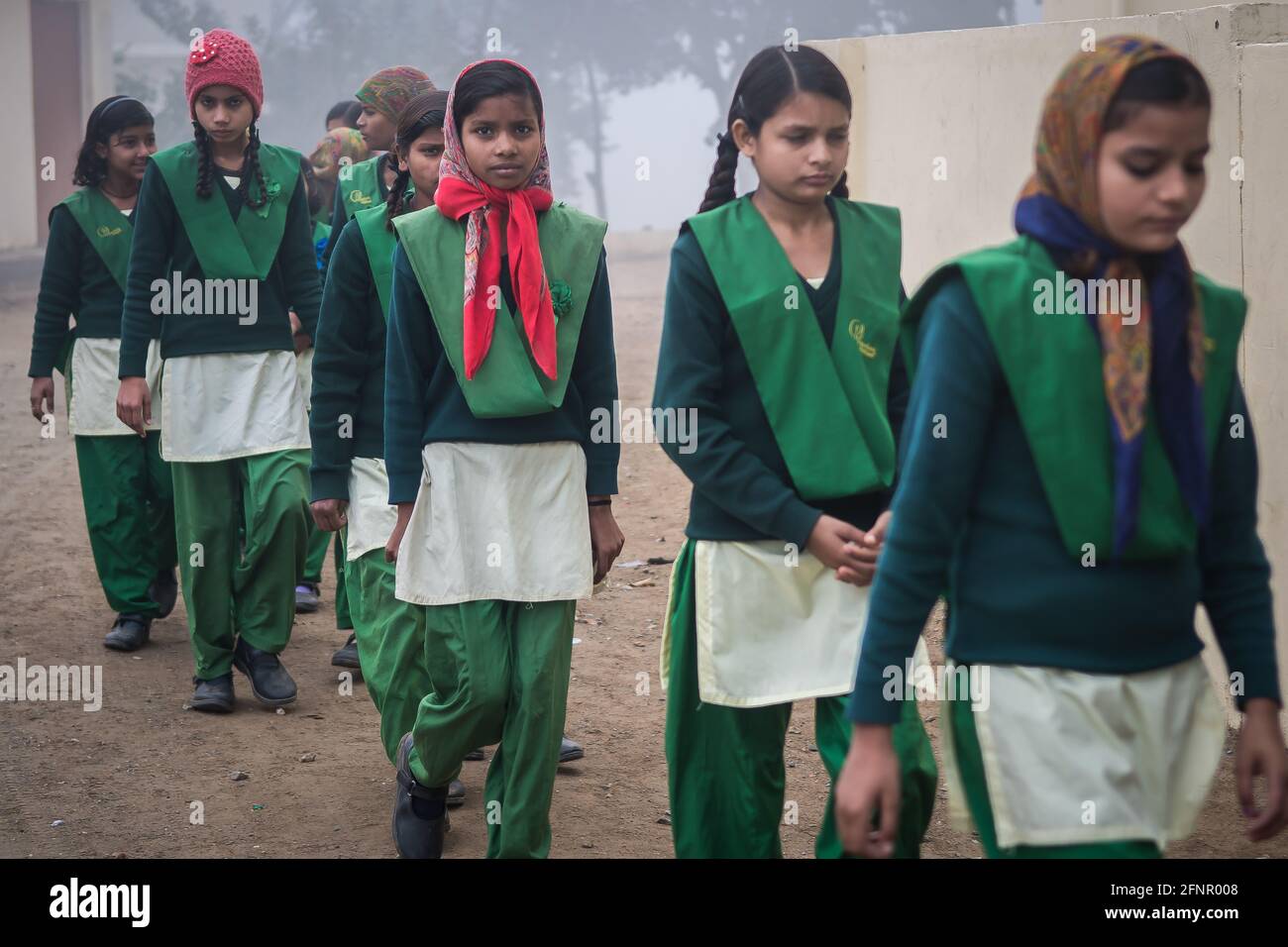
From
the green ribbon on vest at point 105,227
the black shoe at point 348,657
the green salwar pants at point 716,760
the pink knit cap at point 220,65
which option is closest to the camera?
the green salwar pants at point 716,760

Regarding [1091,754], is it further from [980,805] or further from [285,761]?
[285,761]

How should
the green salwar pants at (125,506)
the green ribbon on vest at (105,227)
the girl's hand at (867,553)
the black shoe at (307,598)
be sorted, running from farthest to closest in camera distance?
the black shoe at (307,598)
the green salwar pants at (125,506)
the green ribbon on vest at (105,227)
the girl's hand at (867,553)

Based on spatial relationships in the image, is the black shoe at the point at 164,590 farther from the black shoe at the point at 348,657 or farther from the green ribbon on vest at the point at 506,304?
the green ribbon on vest at the point at 506,304

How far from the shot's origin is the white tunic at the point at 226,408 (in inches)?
239

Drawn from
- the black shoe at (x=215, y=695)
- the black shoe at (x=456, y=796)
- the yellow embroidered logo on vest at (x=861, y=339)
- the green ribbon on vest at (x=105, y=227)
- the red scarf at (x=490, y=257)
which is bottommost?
the black shoe at (x=456, y=796)

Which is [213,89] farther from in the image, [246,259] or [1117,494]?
→ [1117,494]

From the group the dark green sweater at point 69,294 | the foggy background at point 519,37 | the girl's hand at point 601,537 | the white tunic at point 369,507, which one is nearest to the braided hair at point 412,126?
the white tunic at point 369,507

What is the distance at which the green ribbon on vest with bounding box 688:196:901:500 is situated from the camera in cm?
337

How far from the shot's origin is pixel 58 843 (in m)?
4.77

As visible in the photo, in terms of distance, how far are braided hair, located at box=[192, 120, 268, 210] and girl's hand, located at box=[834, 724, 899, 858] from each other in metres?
4.25

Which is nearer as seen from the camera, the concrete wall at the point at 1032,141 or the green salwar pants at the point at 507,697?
the green salwar pants at the point at 507,697

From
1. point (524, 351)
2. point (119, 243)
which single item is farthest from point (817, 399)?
point (119, 243)

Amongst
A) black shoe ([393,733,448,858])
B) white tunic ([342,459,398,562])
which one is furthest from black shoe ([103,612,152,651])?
black shoe ([393,733,448,858])

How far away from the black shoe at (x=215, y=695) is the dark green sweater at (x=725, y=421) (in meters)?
3.16
